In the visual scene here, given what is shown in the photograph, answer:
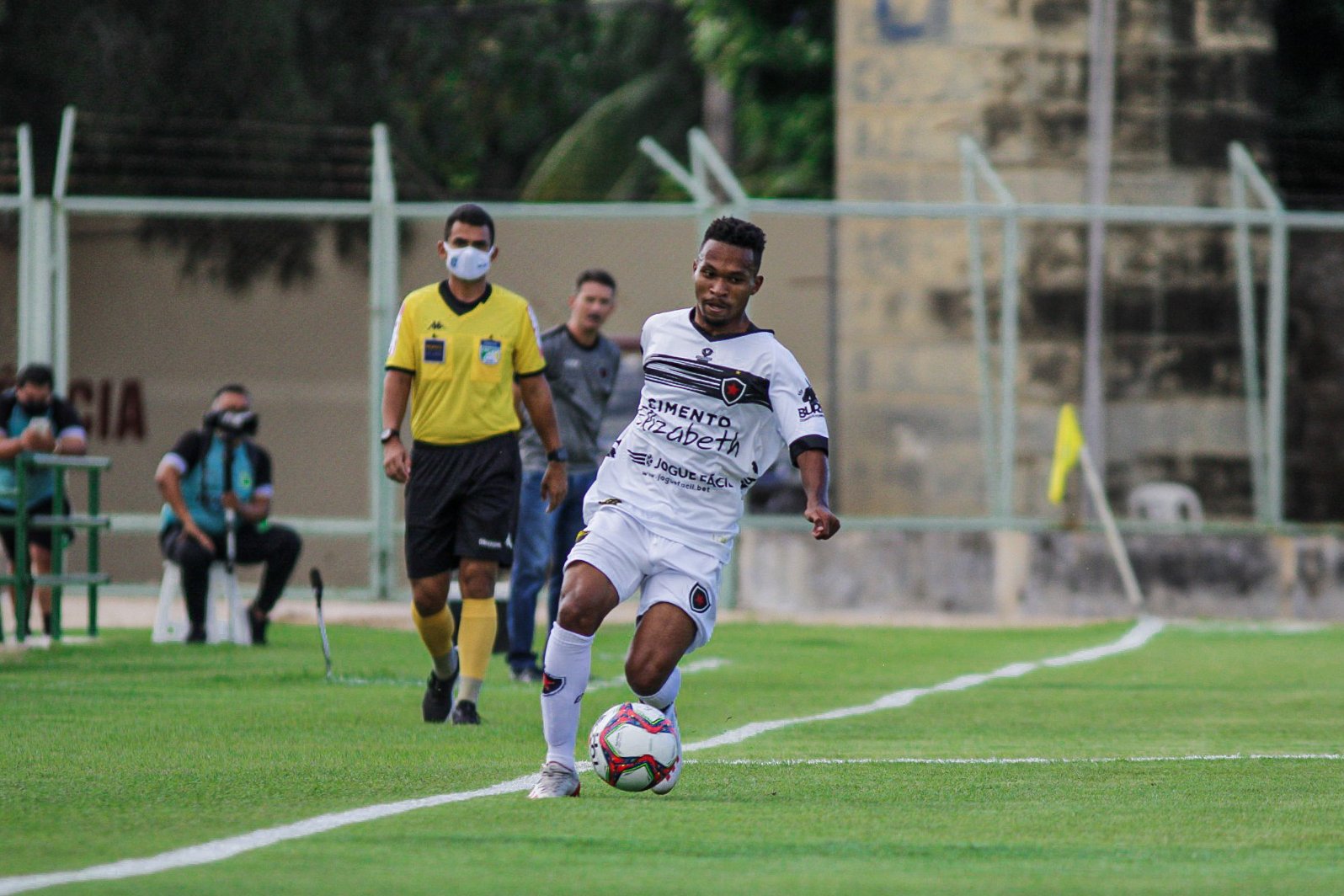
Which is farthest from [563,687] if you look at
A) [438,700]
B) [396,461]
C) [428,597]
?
[438,700]

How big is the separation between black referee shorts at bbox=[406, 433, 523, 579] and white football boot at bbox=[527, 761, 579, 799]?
2569 millimetres

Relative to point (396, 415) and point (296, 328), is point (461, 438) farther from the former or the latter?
point (296, 328)

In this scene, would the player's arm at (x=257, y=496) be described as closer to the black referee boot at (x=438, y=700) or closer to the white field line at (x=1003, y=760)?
the black referee boot at (x=438, y=700)

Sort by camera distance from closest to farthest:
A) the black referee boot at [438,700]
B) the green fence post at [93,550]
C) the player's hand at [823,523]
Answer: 1. the player's hand at [823,523]
2. the black referee boot at [438,700]
3. the green fence post at [93,550]

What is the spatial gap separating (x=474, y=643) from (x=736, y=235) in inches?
110

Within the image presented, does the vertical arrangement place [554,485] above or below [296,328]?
below

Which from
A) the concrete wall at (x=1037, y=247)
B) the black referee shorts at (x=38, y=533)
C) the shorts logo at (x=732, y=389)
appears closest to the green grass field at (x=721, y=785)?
the shorts logo at (x=732, y=389)

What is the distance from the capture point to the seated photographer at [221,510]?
14352mm

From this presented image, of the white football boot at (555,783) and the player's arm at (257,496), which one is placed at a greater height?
the player's arm at (257,496)

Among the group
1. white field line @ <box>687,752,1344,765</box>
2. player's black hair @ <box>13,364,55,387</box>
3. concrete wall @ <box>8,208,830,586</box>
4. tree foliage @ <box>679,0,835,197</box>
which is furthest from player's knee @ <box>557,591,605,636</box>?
tree foliage @ <box>679,0,835,197</box>

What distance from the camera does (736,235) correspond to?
23.2 ft

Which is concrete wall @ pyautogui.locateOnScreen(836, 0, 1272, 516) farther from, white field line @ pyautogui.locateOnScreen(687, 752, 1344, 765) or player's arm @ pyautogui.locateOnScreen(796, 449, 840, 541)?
player's arm @ pyautogui.locateOnScreen(796, 449, 840, 541)

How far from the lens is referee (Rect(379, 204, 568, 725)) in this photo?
9.35m

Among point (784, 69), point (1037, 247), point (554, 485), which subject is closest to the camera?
point (554, 485)
